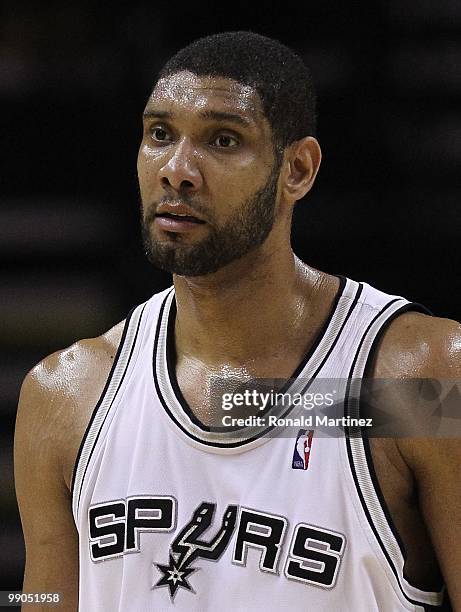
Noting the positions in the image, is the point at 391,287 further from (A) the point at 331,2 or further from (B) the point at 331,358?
(B) the point at 331,358

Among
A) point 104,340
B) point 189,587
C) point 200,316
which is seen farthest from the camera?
point 104,340

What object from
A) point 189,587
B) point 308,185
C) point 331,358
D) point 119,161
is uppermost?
point 119,161

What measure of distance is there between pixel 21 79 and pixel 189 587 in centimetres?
164

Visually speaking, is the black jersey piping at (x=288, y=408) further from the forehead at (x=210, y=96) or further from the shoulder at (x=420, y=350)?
A: the forehead at (x=210, y=96)

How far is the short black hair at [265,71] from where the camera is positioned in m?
1.99

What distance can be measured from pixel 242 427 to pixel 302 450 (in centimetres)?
12

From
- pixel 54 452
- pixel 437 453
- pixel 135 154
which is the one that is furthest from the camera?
pixel 135 154

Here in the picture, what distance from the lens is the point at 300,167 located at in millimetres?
2100

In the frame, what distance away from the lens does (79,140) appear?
3068 mm

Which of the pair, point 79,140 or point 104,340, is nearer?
point 104,340

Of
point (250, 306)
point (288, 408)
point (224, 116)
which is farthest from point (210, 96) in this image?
point (288, 408)

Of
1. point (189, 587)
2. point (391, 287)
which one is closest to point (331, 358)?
point (189, 587)

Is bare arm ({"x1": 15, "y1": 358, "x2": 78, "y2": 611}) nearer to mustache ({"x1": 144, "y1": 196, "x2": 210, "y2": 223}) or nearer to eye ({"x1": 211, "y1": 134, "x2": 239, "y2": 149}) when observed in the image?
mustache ({"x1": 144, "y1": 196, "x2": 210, "y2": 223})

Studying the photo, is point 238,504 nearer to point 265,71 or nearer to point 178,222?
point 178,222
